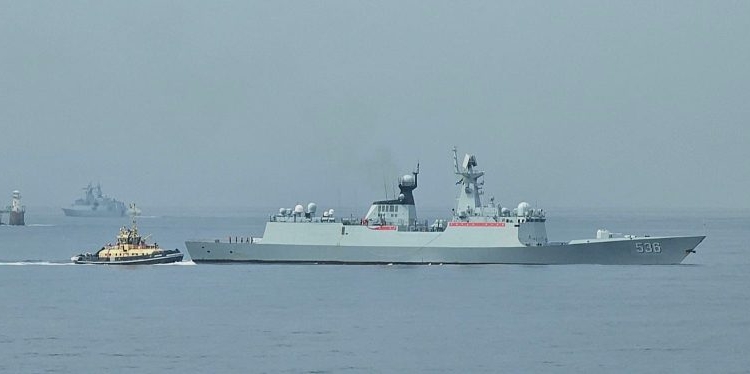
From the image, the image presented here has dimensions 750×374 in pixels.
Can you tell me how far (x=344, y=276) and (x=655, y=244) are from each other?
16.2 m

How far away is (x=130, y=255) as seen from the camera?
236 ft

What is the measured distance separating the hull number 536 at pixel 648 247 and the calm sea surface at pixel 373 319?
1.28 m

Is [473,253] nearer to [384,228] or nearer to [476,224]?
[476,224]

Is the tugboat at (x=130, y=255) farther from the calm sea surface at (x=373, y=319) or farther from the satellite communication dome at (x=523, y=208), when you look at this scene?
the satellite communication dome at (x=523, y=208)

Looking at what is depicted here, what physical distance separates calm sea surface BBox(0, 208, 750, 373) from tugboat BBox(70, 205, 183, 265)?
2.97 ft

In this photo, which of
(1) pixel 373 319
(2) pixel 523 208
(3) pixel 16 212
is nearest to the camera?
(1) pixel 373 319

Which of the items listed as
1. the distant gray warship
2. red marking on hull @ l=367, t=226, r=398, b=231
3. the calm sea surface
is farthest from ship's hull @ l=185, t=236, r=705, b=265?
the distant gray warship

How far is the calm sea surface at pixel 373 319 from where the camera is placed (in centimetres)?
3828

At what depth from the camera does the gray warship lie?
215 feet

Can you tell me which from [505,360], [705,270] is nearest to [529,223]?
[705,270]

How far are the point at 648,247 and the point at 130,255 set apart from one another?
27921mm

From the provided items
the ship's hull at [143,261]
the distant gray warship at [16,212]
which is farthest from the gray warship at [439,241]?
the distant gray warship at [16,212]

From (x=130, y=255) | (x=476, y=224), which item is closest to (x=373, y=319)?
(x=476, y=224)

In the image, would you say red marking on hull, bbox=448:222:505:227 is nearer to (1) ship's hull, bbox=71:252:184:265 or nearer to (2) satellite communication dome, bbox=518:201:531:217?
(2) satellite communication dome, bbox=518:201:531:217
